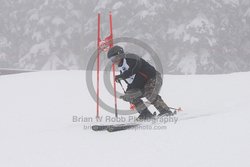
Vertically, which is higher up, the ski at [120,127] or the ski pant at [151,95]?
the ski pant at [151,95]

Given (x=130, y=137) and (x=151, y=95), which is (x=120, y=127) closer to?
(x=130, y=137)

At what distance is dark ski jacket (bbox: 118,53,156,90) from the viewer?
303 inches

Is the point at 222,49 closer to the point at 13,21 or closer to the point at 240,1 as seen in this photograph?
the point at 240,1

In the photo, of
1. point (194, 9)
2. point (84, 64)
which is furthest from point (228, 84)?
point (84, 64)

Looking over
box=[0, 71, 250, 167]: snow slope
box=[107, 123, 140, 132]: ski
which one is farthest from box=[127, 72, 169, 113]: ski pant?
box=[0, 71, 250, 167]: snow slope

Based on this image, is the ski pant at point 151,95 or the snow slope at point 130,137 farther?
the ski pant at point 151,95

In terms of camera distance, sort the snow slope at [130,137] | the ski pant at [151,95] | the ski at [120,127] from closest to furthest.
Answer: the snow slope at [130,137] → the ski at [120,127] → the ski pant at [151,95]

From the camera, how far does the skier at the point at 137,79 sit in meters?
7.69

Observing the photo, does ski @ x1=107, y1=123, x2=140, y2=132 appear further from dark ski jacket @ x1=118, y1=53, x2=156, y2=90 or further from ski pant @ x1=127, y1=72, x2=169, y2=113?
dark ski jacket @ x1=118, y1=53, x2=156, y2=90

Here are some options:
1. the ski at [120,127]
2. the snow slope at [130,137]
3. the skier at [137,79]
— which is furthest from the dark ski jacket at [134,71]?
the snow slope at [130,137]

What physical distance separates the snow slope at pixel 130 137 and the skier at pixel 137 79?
108 cm

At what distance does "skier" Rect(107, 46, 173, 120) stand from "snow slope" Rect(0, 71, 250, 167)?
42.6 inches

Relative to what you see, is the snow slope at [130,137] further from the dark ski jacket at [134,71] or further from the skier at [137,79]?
the dark ski jacket at [134,71]

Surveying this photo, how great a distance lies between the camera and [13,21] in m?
35.9
